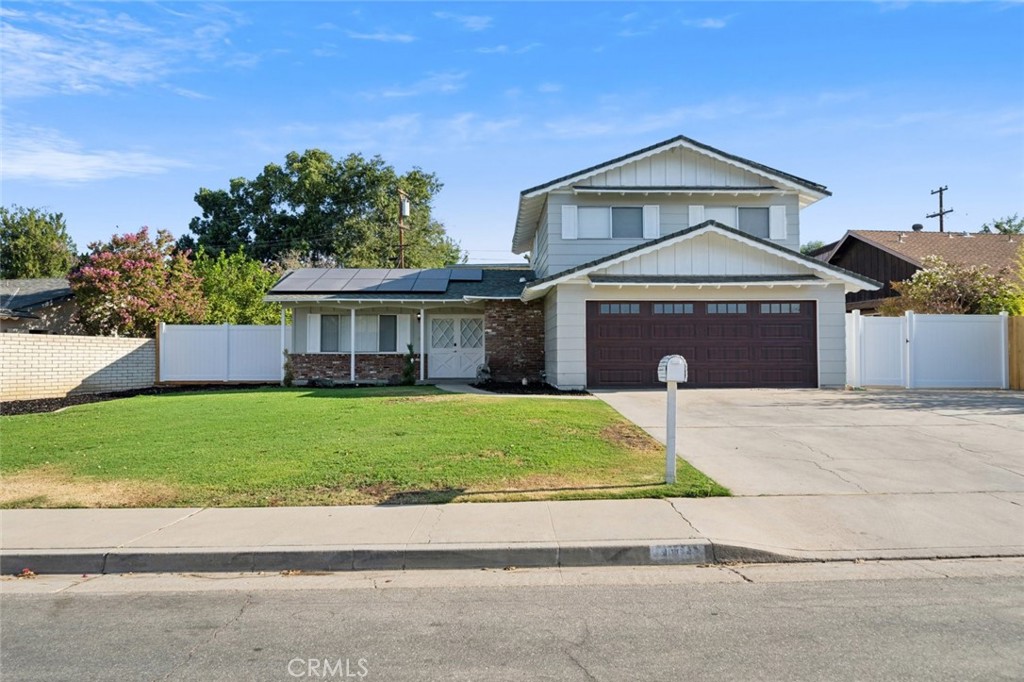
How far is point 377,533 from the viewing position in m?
6.21

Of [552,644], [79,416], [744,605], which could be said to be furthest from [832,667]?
[79,416]

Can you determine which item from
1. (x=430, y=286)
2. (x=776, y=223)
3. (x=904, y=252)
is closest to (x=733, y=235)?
(x=776, y=223)

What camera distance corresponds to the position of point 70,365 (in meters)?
18.6

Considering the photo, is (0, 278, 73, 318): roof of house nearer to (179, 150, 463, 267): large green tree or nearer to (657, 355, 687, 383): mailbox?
(179, 150, 463, 267): large green tree

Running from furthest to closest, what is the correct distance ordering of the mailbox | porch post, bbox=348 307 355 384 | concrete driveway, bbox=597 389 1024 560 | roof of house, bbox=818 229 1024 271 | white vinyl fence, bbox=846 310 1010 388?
roof of house, bbox=818 229 1024 271, porch post, bbox=348 307 355 384, white vinyl fence, bbox=846 310 1010 388, the mailbox, concrete driveway, bbox=597 389 1024 560

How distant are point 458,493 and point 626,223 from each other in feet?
45.0

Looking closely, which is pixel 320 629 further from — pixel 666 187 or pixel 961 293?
pixel 961 293

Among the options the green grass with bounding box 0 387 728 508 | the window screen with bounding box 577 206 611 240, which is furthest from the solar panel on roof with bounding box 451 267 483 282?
the green grass with bounding box 0 387 728 508

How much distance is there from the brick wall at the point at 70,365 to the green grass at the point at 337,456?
449 cm

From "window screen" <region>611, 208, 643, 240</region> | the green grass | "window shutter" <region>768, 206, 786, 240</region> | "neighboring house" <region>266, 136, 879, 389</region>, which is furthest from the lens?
"window shutter" <region>768, 206, 786, 240</region>

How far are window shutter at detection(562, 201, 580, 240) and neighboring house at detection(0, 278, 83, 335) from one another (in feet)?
63.5

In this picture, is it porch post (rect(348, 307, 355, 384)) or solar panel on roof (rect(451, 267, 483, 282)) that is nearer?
→ porch post (rect(348, 307, 355, 384))
